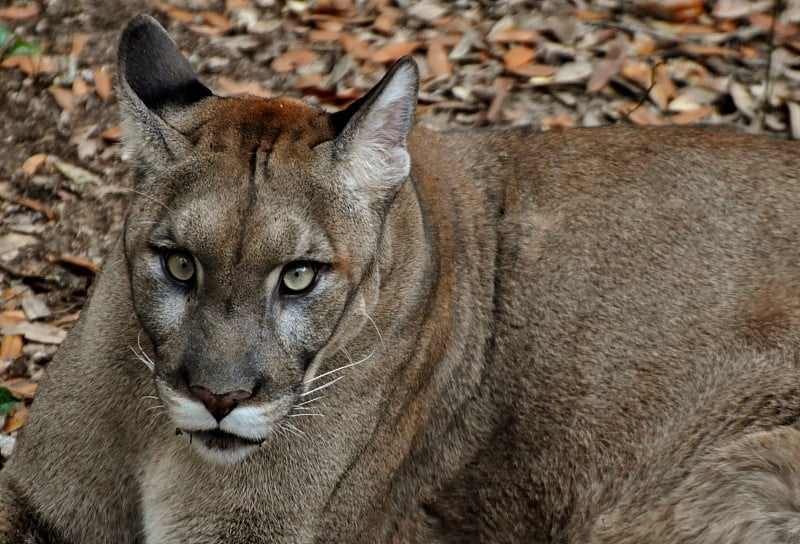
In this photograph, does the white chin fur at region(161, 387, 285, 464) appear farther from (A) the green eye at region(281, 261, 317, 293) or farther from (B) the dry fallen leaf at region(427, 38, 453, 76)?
(B) the dry fallen leaf at region(427, 38, 453, 76)

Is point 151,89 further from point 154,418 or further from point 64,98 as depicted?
point 64,98

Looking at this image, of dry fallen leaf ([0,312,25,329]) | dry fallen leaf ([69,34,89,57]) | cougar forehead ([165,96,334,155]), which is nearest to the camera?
cougar forehead ([165,96,334,155])

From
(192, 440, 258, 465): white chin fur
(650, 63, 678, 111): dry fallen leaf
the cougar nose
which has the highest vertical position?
the cougar nose

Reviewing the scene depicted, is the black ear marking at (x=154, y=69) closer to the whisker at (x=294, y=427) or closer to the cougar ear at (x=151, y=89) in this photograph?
the cougar ear at (x=151, y=89)

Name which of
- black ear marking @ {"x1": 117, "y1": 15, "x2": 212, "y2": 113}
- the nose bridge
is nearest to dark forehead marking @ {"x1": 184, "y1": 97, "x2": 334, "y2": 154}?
black ear marking @ {"x1": 117, "y1": 15, "x2": 212, "y2": 113}

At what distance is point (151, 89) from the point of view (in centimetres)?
457

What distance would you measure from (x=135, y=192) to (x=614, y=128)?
7.28 ft

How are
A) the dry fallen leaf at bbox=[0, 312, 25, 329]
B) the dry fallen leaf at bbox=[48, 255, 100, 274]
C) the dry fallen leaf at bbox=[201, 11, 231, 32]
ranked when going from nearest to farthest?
the dry fallen leaf at bbox=[0, 312, 25, 329] → the dry fallen leaf at bbox=[48, 255, 100, 274] → the dry fallen leaf at bbox=[201, 11, 231, 32]

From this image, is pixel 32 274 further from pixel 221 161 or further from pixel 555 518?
pixel 555 518

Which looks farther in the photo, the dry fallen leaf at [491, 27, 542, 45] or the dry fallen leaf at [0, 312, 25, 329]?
the dry fallen leaf at [491, 27, 542, 45]

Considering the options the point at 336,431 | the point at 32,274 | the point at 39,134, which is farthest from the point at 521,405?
the point at 39,134

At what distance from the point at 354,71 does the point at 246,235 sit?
13.4 ft

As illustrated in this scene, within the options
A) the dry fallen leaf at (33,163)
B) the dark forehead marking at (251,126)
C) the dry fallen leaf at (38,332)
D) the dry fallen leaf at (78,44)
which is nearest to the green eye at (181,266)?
the dark forehead marking at (251,126)

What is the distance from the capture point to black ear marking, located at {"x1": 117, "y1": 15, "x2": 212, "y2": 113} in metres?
4.52
